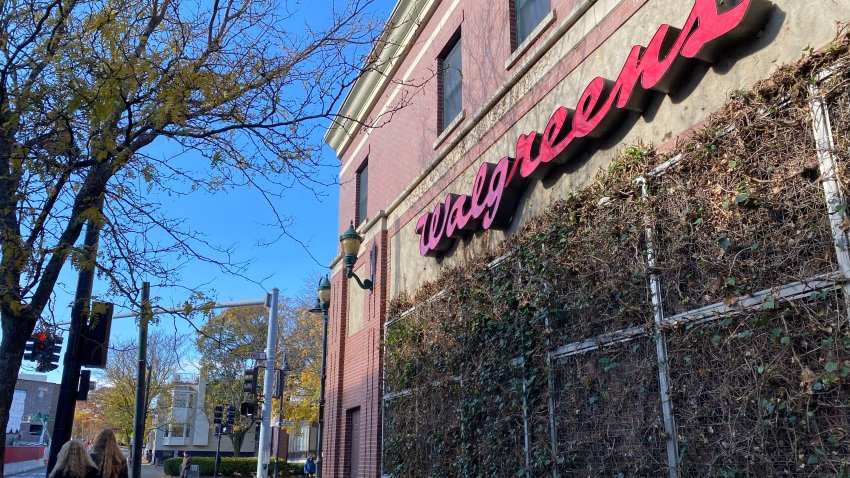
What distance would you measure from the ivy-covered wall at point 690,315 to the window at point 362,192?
27.9 ft

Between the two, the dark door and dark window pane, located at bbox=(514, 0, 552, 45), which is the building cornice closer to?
dark window pane, located at bbox=(514, 0, 552, 45)

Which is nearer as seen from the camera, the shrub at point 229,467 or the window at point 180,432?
the shrub at point 229,467

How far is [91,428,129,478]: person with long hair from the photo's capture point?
6941 mm

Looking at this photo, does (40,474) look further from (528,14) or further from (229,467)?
(528,14)

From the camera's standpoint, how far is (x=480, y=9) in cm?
1137

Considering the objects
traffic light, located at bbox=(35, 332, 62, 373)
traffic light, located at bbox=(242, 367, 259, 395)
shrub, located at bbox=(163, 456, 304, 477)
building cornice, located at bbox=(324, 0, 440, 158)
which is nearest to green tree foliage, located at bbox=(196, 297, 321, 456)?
shrub, located at bbox=(163, 456, 304, 477)

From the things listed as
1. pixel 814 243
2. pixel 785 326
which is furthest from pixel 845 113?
pixel 785 326

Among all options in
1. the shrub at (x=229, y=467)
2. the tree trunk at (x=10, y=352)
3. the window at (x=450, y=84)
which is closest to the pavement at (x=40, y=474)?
the shrub at (x=229, y=467)

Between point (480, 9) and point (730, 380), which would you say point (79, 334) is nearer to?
point (730, 380)

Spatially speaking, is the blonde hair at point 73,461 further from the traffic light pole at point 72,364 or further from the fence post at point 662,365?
the fence post at point 662,365

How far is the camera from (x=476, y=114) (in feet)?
35.1

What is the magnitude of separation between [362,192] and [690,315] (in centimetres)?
1256

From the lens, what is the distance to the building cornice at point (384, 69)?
13328 millimetres

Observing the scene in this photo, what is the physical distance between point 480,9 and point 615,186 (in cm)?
545
